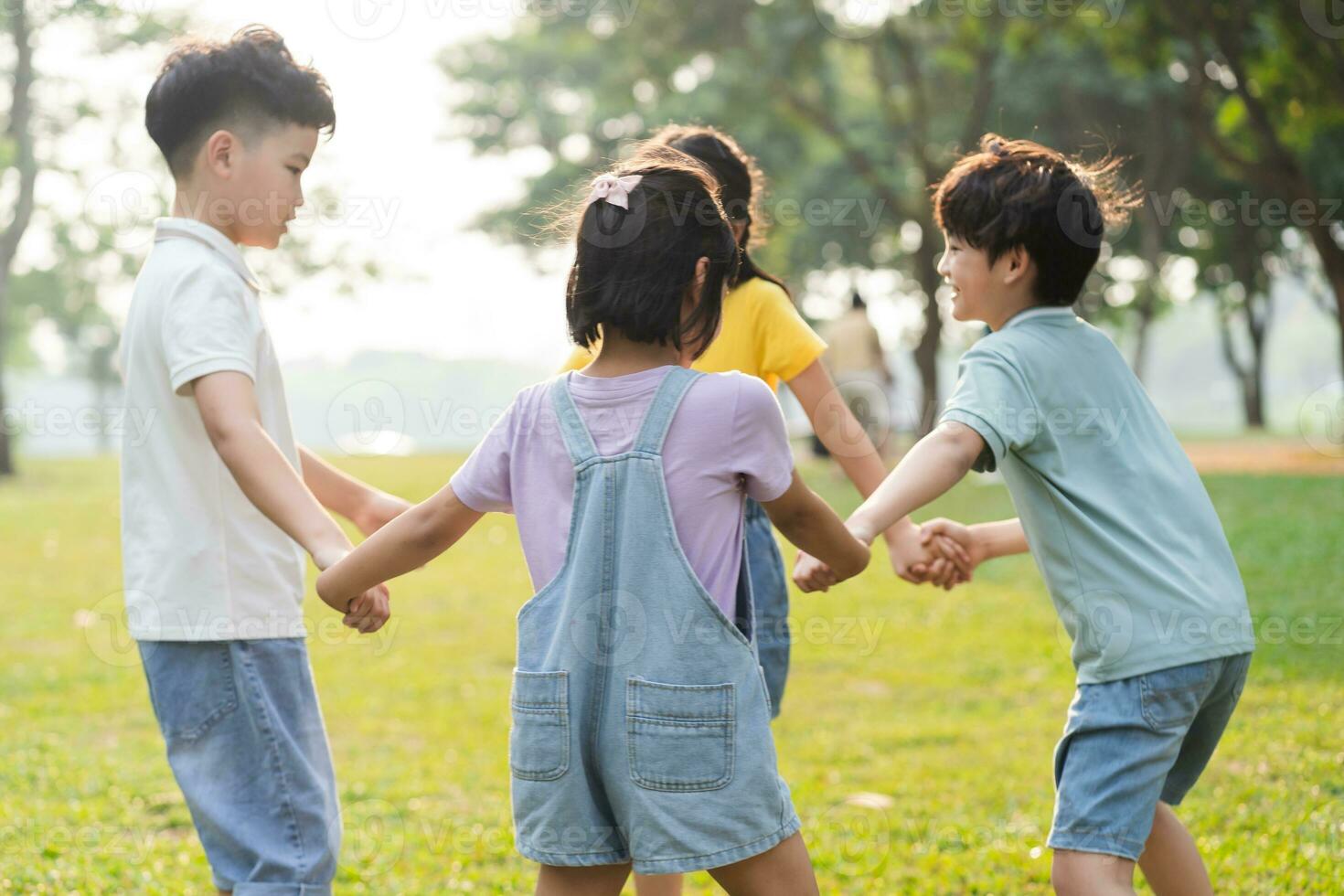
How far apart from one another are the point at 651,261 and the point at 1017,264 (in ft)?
2.55

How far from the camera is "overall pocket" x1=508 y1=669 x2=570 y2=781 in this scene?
2.01 m

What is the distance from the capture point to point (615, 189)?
2113 millimetres

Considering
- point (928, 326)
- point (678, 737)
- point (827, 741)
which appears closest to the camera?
point (678, 737)

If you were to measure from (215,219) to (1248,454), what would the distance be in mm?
18170

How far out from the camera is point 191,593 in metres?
2.36

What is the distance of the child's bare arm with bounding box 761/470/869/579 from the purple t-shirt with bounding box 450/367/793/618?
5 centimetres

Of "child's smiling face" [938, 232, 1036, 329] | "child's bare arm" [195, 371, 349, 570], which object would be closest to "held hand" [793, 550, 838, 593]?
"child's smiling face" [938, 232, 1036, 329]

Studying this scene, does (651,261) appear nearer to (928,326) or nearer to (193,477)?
(193,477)

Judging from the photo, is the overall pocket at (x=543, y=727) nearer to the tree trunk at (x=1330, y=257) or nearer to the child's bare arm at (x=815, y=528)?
the child's bare arm at (x=815, y=528)

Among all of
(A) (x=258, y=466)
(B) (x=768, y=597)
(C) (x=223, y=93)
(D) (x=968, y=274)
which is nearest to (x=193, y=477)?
(A) (x=258, y=466)

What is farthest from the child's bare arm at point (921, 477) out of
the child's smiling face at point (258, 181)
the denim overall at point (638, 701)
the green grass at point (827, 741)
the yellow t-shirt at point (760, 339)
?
the green grass at point (827, 741)

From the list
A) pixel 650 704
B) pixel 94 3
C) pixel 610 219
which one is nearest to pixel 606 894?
pixel 650 704

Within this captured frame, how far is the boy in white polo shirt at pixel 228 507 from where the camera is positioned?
231 cm

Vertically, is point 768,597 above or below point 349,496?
below
